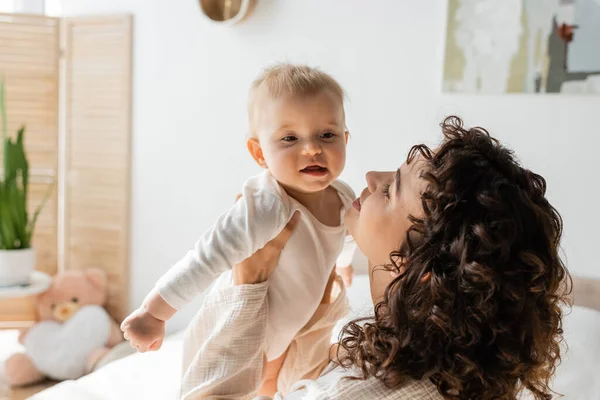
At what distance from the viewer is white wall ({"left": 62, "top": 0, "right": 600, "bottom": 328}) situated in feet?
7.29

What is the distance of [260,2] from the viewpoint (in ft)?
9.17

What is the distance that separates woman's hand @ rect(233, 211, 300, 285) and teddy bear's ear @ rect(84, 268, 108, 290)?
85.2 inches

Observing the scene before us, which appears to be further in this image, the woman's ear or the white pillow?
the white pillow

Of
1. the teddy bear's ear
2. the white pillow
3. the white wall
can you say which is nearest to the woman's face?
the white pillow

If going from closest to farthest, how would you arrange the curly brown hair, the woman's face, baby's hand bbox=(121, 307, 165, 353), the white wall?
the curly brown hair < the woman's face < baby's hand bbox=(121, 307, 165, 353) < the white wall

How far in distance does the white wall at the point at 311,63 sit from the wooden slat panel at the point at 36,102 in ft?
0.81

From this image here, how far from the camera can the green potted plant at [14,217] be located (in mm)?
2979

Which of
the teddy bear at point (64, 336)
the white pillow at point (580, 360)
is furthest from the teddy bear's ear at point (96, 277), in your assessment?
the white pillow at point (580, 360)

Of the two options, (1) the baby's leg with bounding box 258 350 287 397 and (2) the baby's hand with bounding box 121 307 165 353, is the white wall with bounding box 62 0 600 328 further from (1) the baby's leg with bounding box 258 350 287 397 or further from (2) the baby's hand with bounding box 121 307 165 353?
(2) the baby's hand with bounding box 121 307 165 353

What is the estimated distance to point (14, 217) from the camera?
119 inches

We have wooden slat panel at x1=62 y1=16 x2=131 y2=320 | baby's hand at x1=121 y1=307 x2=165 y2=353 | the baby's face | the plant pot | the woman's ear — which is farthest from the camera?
wooden slat panel at x1=62 y1=16 x2=131 y2=320

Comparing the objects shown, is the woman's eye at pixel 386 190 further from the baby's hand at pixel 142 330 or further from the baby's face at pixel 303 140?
the baby's hand at pixel 142 330

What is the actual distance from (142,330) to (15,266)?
2.06 meters

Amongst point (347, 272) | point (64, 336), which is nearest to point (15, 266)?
point (64, 336)
